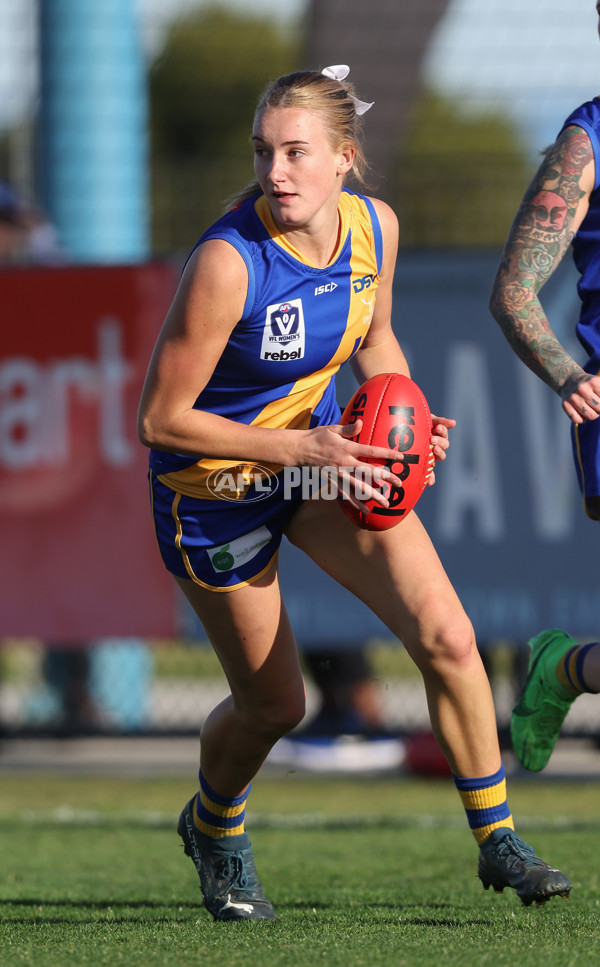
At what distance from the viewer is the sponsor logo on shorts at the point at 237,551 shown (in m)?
3.82

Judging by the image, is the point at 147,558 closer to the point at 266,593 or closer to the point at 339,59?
the point at 266,593

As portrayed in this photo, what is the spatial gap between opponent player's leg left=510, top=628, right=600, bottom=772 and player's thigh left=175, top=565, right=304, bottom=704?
78 centimetres

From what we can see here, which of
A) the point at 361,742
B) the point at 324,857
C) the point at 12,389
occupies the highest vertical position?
the point at 12,389

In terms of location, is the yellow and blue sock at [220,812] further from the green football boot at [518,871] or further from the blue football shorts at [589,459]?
the blue football shorts at [589,459]

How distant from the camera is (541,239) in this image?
149 inches

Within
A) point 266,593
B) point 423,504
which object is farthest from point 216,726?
point 423,504

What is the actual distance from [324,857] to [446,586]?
2.18m

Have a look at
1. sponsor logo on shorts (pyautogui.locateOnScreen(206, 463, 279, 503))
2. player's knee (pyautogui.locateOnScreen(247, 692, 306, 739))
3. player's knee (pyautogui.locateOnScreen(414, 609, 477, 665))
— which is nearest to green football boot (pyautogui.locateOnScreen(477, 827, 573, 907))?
player's knee (pyautogui.locateOnScreen(414, 609, 477, 665))

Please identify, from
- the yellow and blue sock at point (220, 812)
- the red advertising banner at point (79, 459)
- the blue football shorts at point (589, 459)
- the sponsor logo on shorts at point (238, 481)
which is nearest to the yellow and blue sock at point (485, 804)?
the yellow and blue sock at point (220, 812)

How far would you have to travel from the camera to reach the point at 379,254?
12.9ft

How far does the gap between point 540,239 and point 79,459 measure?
413cm

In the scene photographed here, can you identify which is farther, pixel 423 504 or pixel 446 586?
pixel 423 504

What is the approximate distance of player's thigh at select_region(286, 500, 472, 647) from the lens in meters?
3.66

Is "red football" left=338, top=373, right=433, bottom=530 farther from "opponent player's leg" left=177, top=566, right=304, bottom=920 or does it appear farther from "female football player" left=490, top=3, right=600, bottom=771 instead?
"opponent player's leg" left=177, top=566, right=304, bottom=920
